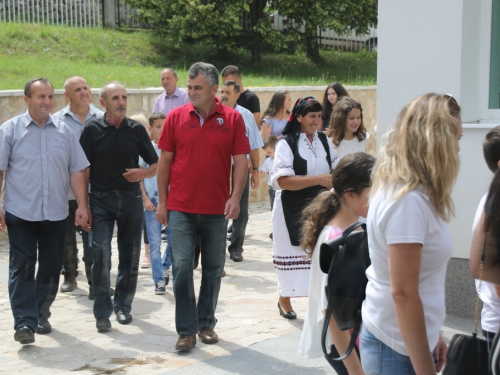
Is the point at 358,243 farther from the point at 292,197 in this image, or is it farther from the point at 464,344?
the point at 292,197

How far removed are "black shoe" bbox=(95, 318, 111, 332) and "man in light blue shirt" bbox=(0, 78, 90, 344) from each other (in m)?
0.49

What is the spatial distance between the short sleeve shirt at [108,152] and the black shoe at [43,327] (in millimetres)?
1184

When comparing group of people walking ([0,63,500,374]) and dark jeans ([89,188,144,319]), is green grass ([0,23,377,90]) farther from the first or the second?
dark jeans ([89,188,144,319])

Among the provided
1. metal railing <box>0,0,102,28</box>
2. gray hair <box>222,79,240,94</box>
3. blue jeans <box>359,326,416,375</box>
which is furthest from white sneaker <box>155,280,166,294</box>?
metal railing <box>0,0,102,28</box>

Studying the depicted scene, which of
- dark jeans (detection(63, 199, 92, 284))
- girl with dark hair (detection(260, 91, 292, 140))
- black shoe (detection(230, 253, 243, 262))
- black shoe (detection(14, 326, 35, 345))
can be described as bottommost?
black shoe (detection(230, 253, 243, 262))

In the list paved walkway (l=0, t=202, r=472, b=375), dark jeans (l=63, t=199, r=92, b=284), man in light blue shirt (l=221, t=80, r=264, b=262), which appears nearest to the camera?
paved walkway (l=0, t=202, r=472, b=375)

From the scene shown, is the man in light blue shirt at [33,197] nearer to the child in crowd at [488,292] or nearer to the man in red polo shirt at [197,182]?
the man in red polo shirt at [197,182]

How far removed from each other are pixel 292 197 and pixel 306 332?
247 centimetres

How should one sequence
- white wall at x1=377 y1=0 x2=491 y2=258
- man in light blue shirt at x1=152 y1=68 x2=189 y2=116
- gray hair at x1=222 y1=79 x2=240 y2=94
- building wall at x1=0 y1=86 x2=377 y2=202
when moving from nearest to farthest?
white wall at x1=377 y1=0 x2=491 y2=258
gray hair at x1=222 y1=79 x2=240 y2=94
building wall at x1=0 y1=86 x2=377 y2=202
man in light blue shirt at x1=152 y1=68 x2=189 y2=116

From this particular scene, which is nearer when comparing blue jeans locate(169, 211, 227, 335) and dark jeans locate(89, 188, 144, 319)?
blue jeans locate(169, 211, 227, 335)

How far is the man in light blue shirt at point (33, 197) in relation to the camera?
19.8ft

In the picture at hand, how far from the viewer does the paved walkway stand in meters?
5.52

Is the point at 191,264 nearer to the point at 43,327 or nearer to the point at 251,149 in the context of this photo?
the point at 43,327

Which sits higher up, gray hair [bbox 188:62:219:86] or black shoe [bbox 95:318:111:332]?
gray hair [bbox 188:62:219:86]
